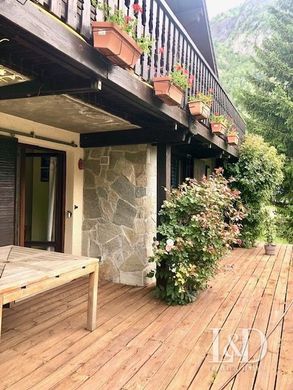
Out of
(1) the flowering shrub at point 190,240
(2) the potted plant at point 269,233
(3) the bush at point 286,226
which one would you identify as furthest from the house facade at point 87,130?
(3) the bush at point 286,226

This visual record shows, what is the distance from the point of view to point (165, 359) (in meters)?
2.65

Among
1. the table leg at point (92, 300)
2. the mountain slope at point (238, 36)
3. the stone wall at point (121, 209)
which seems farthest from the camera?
the mountain slope at point (238, 36)

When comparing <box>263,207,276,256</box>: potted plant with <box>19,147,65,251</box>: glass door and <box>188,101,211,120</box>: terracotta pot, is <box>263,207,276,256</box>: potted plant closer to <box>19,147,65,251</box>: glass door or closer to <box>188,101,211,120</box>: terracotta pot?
<box>188,101,211,120</box>: terracotta pot

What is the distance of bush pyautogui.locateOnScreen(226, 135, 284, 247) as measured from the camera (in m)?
7.63

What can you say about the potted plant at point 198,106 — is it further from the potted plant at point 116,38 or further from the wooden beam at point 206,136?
the potted plant at point 116,38

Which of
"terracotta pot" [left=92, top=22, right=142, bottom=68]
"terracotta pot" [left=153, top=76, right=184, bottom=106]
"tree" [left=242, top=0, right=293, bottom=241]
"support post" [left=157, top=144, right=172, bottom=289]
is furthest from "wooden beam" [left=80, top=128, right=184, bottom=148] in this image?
"tree" [left=242, top=0, right=293, bottom=241]

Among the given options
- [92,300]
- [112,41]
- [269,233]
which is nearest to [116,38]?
[112,41]

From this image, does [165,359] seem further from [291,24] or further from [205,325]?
[291,24]

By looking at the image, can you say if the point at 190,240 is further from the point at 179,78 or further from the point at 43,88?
the point at 43,88

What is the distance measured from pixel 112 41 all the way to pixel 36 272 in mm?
1752

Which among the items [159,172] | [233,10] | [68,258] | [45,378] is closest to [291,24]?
[159,172]

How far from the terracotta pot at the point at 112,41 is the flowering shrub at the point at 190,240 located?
217 cm

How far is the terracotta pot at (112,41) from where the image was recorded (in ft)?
6.76

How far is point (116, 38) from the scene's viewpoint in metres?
2.08
